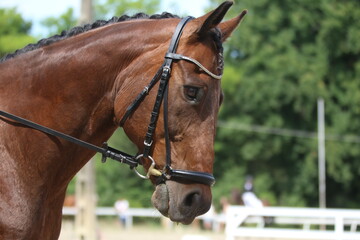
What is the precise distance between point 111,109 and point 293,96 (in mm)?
30458

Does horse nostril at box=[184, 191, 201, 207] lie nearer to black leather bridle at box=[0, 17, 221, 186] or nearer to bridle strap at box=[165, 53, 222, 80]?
black leather bridle at box=[0, 17, 221, 186]

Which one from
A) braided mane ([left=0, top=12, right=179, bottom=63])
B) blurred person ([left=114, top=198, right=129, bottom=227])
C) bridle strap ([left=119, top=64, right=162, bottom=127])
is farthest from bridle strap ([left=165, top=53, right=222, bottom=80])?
blurred person ([left=114, top=198, right=129, bottom=227])

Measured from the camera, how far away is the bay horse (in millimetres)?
3455

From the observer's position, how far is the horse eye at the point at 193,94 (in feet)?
11.4

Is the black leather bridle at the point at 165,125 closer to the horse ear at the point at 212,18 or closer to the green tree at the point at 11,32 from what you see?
the horse ear at the point at 212,18

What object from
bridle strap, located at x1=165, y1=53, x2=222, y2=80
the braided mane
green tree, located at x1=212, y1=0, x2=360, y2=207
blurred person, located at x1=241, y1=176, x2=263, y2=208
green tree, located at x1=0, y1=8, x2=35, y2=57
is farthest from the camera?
green tree, located at x1=0, y1=8, x2=35, y2=57

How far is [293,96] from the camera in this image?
33.5m

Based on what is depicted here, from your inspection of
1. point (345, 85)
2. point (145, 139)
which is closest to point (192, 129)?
point (145, 139)

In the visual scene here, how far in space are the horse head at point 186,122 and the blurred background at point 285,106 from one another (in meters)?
27.4

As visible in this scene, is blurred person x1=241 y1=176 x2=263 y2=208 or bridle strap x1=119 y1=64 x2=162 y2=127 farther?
blurred person x1=241 y1=176 x2=263 y2=208

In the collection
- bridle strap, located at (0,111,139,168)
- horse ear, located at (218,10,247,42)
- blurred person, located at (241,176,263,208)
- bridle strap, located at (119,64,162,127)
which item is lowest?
bridle strap, located at (0,111,139,168)

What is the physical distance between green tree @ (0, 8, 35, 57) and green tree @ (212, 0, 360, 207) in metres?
11.5

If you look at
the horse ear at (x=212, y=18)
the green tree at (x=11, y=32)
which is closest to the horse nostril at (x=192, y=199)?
the horse ear at (x=212, y=18)

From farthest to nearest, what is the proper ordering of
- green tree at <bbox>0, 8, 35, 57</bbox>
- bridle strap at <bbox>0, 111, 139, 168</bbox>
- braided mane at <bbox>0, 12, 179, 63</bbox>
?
green tree at <bbox>0, 8, 35, 57</bbox>, braided mane at <bbox>0, 12, 179, 63</bbox>, bridle strap at <bbox>0, 111, 139, 168</bbox>
